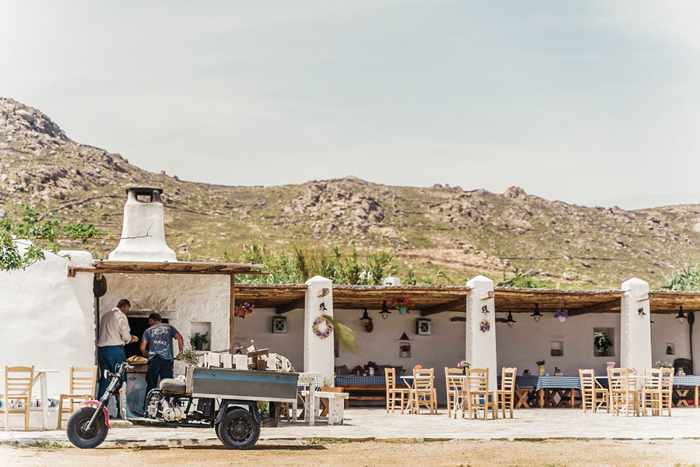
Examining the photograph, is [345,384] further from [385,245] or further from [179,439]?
[385,245]

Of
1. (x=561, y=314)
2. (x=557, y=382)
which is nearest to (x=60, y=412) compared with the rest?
(x=557, y=382)

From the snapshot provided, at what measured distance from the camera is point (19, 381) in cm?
1484

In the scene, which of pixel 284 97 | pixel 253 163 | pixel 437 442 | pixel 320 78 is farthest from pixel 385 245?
pixel 437 442

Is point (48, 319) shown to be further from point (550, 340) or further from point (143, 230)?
point (550, 340)

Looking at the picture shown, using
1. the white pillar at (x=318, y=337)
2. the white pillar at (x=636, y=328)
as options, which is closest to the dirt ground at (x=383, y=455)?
the white pillar at (x=318, y=337)

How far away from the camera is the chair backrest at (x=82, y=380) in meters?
14.1

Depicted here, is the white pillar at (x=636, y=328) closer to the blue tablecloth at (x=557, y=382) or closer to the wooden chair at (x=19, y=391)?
the blue tablecloth at (x=557, y=382)

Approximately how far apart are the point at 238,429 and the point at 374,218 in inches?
1718

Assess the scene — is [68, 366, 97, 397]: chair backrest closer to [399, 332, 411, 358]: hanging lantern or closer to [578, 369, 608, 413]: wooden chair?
[578, 369, 608, 413]: wooden chair

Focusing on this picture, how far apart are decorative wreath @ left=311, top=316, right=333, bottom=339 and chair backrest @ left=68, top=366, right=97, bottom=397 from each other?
5.53m

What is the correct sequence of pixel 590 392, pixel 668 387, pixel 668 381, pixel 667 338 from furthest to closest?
1. pixel 667 338
2. pixel 590 392
3. pixel 668 387
4. pixel 668 381

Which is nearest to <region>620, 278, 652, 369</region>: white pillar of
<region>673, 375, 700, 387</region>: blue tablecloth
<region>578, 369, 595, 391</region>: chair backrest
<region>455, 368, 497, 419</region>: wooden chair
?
<region>673, 375, 700, 387</region>: blue tablecloth

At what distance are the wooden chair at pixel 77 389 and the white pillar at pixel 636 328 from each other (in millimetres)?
11217

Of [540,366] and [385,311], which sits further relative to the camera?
[385,311]
